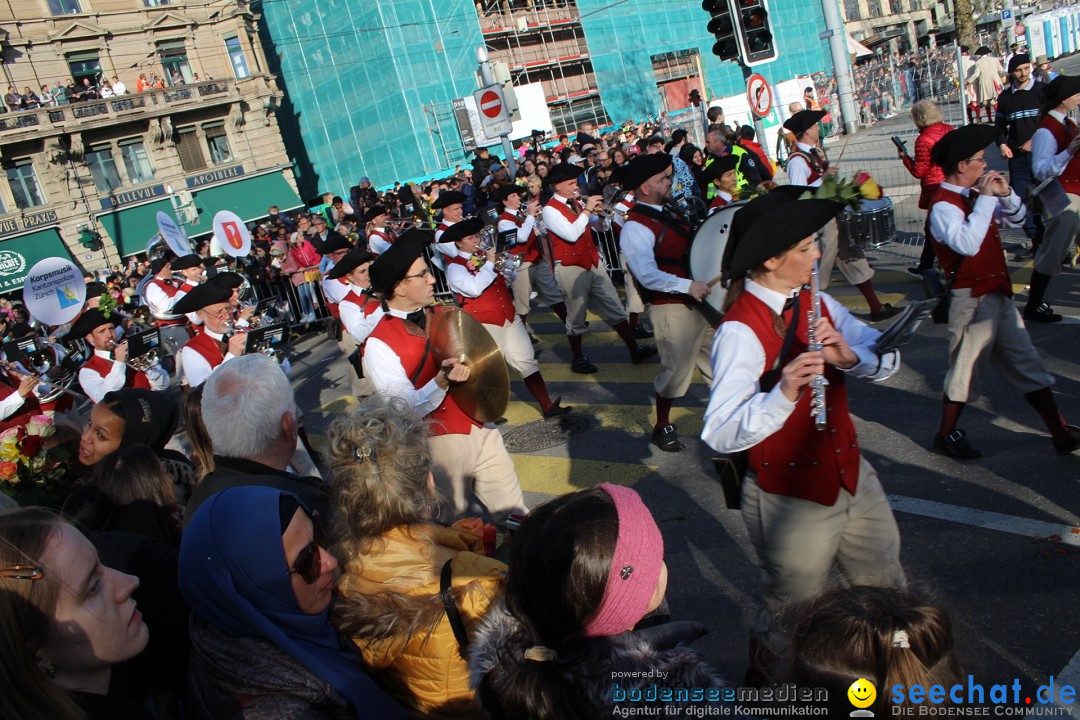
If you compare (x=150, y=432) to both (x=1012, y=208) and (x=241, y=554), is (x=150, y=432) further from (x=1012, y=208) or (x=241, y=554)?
(x=1012, y=208)

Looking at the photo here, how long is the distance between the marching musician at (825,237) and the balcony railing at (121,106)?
35.8 metres

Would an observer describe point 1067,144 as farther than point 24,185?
No

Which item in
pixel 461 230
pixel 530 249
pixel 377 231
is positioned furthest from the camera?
pixel 377 231

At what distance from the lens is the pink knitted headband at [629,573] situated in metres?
1.87

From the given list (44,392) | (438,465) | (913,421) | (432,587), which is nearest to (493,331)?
(438,465)

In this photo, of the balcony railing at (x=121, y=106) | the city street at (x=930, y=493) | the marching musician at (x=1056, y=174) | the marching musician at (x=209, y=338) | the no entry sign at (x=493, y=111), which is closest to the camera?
the city street at (x=930, y=493)

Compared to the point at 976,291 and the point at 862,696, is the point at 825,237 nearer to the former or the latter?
the point at 976,291

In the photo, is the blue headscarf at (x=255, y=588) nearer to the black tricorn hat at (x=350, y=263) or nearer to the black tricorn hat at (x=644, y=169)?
the black tricorn hat at (x=644, y=169)

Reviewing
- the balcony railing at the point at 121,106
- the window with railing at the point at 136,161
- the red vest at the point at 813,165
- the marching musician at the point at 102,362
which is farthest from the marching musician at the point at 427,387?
the window with railing at the point at 136,161

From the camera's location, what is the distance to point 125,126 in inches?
1460

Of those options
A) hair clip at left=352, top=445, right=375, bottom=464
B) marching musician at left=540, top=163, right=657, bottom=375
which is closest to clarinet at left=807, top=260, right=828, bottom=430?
hair clip at left=352, top=445, right=375, bottom=464

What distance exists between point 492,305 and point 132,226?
35.2 metres

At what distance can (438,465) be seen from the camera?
4.31m

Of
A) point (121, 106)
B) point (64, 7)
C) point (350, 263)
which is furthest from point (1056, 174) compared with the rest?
point (64, 7)
